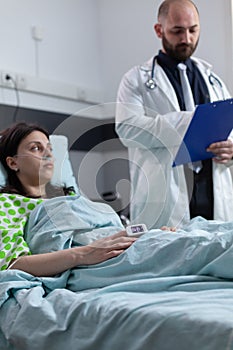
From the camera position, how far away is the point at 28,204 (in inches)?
79.4

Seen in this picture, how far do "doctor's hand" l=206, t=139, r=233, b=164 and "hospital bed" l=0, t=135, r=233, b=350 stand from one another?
0.57m

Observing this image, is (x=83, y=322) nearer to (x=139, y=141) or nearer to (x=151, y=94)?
(x=139, y=141)

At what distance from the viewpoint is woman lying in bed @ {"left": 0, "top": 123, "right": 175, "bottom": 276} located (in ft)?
5.56

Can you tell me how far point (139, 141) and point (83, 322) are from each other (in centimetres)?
128

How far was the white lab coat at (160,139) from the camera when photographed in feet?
7.84

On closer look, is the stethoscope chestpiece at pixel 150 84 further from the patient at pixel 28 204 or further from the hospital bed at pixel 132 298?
the hospital bed at pixel 132 298

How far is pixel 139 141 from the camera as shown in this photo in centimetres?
249

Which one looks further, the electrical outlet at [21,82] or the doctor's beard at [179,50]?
the electrical outlet at [21,82]

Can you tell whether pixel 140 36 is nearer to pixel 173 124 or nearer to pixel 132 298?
pixel 173 124

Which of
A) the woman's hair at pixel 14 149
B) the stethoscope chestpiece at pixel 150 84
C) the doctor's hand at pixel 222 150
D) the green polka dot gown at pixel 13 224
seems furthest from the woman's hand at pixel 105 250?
the stethoscope chestpiece at pixel 150 84

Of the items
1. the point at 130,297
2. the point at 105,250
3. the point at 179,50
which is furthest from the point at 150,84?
the point at 130,297

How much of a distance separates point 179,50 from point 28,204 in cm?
110

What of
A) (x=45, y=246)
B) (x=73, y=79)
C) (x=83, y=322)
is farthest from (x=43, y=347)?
(x=73, y=79)

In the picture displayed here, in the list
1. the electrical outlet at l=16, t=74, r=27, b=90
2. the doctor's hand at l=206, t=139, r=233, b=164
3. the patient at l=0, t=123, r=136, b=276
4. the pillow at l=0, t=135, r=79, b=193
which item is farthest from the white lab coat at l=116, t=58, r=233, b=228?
the electrical outlet at l=16, t=74, r=27, b=90
